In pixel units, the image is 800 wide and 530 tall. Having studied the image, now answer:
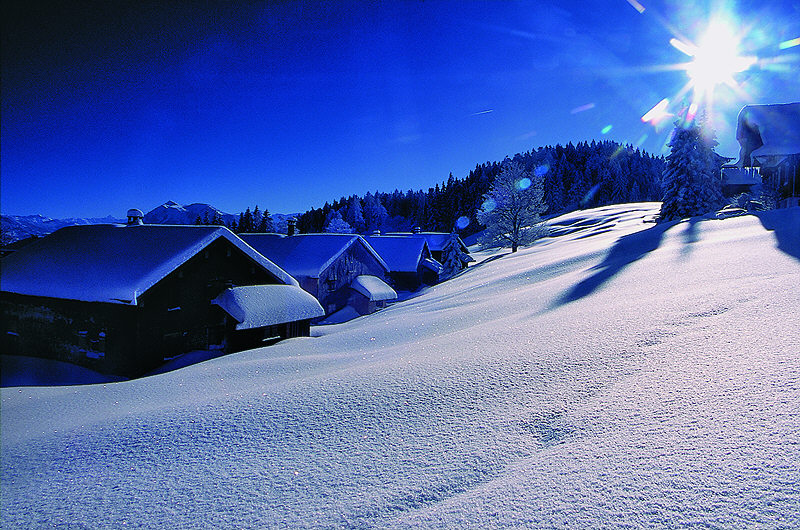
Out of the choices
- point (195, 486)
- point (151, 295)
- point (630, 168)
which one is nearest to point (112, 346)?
point (151, 295)

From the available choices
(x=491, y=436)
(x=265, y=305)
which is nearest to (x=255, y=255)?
(x=265, y=305)

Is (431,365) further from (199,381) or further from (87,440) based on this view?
(199,381)

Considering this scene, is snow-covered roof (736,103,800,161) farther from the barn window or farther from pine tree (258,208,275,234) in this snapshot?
pine tree (258,208,275,234)

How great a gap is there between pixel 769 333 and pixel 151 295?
44.4 ft

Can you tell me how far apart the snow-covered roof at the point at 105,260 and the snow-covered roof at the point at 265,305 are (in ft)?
4.04

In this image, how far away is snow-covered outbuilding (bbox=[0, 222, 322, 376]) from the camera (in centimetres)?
1109

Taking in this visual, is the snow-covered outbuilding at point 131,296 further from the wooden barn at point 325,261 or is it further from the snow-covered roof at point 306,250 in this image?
the snow-covered roof at point 306,250

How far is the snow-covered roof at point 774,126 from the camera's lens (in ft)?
74.5

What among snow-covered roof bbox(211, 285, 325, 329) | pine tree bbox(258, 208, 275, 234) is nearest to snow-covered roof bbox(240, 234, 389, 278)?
snow-covered roof bbox(211, 285, 325, 329)

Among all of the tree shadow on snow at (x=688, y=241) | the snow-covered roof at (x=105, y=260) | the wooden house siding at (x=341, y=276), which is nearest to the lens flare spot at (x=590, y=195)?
the wooden house siding at (x=341, y=276)

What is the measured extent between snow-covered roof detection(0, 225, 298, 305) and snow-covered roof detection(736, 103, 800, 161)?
1194 inches

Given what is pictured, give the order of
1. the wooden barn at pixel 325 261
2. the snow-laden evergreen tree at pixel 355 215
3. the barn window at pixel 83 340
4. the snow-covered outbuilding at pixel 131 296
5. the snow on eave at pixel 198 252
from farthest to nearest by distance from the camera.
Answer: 1. the snow-laden evergreen tree at pixel 355 215
2. the wooden barn at pixel 325 261
3. the barn window at pixel 83 340
4. the snow-covered outbuilding at pixel 131 296
5. the snow on eave at pixel 198 252

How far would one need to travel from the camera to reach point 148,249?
12172 millimetres

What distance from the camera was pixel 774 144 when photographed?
23.3 m
